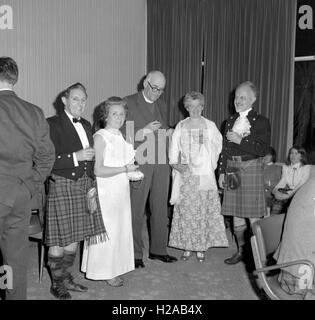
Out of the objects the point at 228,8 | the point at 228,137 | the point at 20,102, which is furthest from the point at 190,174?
the point at 228,8

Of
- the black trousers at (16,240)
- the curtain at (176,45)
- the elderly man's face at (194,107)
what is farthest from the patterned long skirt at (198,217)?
the curtain at (176,45)

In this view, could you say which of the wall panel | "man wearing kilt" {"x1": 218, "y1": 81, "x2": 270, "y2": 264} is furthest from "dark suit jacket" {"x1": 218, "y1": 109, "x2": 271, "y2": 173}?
the wall panel

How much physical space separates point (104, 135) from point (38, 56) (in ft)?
8.05

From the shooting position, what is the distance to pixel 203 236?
Result: 374 centimetres

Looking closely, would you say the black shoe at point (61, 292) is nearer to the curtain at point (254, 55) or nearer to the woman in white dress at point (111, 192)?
the woman in white dress at point (111, 192)

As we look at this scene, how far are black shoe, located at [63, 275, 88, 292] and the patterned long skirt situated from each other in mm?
1019

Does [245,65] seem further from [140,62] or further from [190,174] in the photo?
[190,174]

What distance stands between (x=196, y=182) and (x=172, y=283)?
2.84 ft

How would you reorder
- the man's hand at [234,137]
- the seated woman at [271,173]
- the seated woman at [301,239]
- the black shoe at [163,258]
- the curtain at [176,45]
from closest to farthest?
the seated woman at [301,239]
the man's hand at [234,137]
the black shoe at [163,258]
the seated woman at [271,173]
the curtain at [176,45]

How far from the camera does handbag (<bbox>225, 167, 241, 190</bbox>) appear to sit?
3.57 meters

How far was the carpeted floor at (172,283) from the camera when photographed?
10.1ft

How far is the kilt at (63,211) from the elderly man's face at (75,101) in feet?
1.47

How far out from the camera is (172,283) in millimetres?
3338

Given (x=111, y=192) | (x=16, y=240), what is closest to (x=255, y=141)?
(x=111, y=192)
